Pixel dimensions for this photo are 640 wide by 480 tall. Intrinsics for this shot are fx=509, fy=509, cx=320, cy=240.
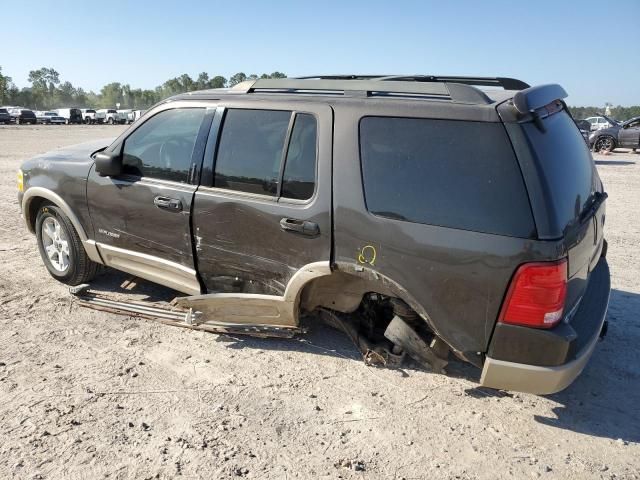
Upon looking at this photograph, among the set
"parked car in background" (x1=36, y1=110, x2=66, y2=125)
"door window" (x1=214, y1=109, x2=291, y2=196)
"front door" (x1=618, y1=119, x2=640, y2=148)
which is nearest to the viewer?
"door window" (x1=214, y1=109, x2=291, y2=196)

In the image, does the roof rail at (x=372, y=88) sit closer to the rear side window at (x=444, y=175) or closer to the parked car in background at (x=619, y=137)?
the rear side window at (x=444, y=175)

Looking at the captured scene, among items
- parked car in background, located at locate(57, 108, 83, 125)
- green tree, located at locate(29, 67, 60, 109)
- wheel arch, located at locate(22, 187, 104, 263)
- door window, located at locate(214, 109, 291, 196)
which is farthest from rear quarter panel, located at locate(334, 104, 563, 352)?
green tree, located at locate(29, 67, 60, 109)

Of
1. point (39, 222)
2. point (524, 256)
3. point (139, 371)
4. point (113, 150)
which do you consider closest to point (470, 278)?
point (524, 256)

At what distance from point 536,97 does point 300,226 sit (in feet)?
5.04

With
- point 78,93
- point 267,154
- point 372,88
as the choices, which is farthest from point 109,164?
point 78,93

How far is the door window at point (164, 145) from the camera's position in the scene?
385 cm

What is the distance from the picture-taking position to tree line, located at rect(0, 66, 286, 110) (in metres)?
96.8

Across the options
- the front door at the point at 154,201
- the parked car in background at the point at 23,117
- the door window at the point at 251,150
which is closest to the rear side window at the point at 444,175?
the door window at the point at 251,150

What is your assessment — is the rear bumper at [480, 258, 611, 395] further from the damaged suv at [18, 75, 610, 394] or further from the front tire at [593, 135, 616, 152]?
the front tire at [593, 135, 616, 152]

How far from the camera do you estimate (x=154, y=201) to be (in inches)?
153

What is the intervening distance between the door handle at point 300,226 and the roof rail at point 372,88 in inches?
33.8

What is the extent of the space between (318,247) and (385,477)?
1.35 metres

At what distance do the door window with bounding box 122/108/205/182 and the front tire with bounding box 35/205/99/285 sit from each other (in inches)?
39.3

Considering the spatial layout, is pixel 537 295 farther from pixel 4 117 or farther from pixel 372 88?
pixel 4 117
